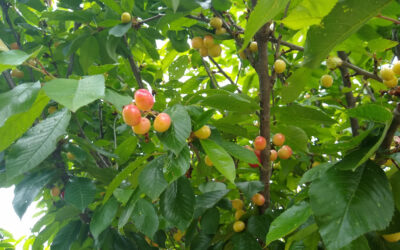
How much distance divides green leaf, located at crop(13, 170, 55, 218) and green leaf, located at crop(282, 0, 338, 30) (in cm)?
136

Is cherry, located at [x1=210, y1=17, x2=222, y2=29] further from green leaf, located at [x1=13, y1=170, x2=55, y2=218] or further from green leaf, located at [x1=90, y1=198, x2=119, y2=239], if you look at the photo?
green leaf, located at [x1=13, y1=170, x2=55, y2=218]

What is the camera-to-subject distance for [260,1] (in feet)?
1.86

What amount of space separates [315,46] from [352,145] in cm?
40

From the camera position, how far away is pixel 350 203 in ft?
2.78

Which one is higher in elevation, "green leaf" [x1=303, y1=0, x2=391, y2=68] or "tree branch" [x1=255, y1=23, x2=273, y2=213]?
"green leaf" [x1=303, y1=0, x2=391, y2=68]

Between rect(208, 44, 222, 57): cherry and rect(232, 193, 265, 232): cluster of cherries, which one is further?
rect(208, 44, 222, 57): cherry

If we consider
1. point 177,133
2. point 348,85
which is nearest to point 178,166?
point 177,133

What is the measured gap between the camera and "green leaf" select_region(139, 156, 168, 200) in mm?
1092

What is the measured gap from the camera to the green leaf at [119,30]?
1592 millimetres

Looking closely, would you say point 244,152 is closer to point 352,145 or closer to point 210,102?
point 210,102

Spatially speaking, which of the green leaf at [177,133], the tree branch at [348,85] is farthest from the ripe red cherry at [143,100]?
the tree branch at [348,85]

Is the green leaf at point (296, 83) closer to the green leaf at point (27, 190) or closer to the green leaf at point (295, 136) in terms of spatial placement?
the green leaf at point (295, 136)

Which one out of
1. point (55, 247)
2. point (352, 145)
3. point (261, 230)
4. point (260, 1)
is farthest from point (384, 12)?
point (55, 247)

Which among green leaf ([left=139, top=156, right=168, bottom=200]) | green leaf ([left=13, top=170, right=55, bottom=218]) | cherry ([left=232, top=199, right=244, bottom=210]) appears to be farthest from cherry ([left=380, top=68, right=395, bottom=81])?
green leaf ([left=13, top=170, right=55, bottom=218])
